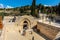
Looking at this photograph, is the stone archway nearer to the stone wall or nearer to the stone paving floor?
the stone paving floor

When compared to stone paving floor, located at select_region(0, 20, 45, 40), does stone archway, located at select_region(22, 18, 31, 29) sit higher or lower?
lower

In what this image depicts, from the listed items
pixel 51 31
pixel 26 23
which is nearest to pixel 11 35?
pixel 51 31

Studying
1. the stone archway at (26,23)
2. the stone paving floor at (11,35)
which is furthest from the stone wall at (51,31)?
the stone archway at (26,23)

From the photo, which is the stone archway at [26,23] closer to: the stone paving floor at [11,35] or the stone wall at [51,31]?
the stone paving floor at [11,35]

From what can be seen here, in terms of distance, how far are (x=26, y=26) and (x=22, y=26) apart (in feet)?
3.02

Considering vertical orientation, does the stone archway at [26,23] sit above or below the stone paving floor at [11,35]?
below

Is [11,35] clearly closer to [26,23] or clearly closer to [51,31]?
[51,31]

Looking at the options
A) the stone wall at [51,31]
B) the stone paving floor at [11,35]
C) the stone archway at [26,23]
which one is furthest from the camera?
the stone archway at [26,23]

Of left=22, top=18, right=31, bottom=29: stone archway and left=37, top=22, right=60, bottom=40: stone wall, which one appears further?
left=22, top=18, right=31, bottom=29: stone archway

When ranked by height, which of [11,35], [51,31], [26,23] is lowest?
[26,23]

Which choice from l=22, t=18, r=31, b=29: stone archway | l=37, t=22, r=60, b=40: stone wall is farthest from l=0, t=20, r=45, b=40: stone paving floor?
l=22, t=18, r=31, b=29: stone archway

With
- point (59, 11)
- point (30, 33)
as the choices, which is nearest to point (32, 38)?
point (30, 33)

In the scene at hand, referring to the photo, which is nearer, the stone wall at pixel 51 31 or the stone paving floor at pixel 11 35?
the stone paving floor at pixel 11 35

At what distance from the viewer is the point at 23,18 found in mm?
22141
